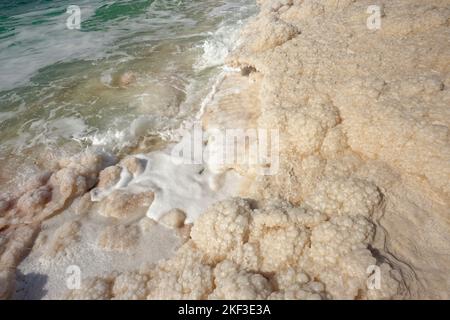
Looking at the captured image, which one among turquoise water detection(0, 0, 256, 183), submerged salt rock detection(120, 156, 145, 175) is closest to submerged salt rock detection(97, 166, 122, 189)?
submerged salt rock detection(120, 156, 145, 175)

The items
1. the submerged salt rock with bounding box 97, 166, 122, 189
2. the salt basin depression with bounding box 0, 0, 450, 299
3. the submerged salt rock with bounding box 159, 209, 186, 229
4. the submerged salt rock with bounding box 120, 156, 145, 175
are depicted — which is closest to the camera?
the salt basin depression with bounding box 0, 0, 450, 299

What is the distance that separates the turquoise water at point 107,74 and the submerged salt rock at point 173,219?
68.1 inches

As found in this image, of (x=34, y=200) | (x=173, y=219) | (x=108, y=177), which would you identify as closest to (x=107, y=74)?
(x=108, y=177)

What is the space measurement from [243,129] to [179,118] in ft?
5.58

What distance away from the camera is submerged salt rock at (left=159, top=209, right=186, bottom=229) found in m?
3.75

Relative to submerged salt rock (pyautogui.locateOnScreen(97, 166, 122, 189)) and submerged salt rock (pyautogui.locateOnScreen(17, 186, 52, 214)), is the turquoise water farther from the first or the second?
submerged salt rock (pyautogui.locateOnScreen(17, 186, 52, 214))

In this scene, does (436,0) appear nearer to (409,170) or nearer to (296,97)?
(296,97)

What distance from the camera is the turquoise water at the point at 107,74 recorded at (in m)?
5.55

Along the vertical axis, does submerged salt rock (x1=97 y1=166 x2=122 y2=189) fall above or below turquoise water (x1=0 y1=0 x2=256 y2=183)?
below

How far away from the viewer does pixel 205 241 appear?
3.06 metres

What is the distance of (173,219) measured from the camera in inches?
148

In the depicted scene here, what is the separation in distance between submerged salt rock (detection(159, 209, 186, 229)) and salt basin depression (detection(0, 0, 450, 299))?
18 millimetres

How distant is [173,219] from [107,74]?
5.54 metres

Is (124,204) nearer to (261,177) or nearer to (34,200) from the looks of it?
(34,200)
